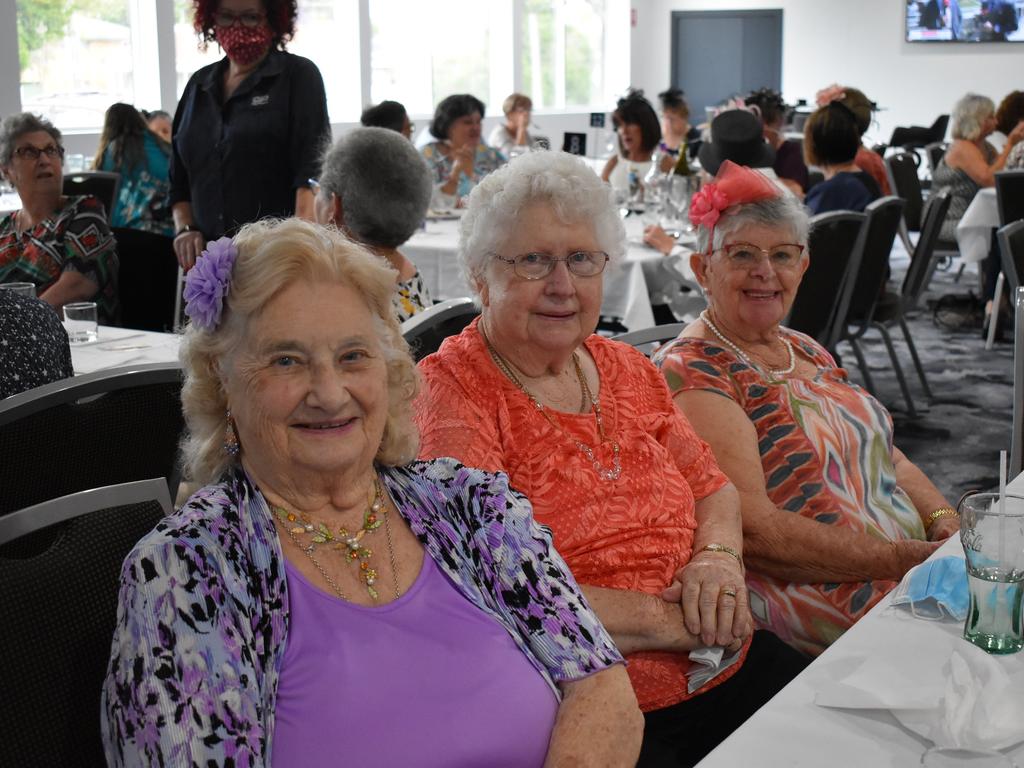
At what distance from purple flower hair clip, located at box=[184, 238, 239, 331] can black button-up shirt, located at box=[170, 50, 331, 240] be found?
2440mm

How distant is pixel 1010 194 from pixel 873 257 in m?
1.68

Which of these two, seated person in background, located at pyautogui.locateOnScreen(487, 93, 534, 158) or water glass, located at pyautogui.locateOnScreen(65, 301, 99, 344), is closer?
water glass, located at pyautogui.locateOnScreen(65, 301, 99, 344)

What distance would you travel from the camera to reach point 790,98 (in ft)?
51.6

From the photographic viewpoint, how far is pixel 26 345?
2.04 meters

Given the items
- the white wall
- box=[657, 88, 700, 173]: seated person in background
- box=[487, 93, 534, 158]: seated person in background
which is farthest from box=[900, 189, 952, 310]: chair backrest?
the white wall

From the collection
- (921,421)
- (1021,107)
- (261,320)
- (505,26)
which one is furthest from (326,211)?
(505,26)

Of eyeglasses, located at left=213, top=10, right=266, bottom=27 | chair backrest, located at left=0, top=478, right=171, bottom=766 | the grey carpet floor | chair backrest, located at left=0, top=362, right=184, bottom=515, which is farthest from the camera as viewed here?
the grey carpet floor

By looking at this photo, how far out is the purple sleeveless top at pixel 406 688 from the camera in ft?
4.20

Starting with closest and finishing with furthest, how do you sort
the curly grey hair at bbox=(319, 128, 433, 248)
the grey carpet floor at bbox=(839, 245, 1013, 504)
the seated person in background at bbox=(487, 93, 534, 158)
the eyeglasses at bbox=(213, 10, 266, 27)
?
the curly grey hair at bbox=(319, 128, 433, 248), the eyeglasses at bbox=(213, 10, 266, 27), the grey carpet floor at bbox=(839, 245, 1013, 504), the seated person in background at bbox=(487, 93, 534, 158)

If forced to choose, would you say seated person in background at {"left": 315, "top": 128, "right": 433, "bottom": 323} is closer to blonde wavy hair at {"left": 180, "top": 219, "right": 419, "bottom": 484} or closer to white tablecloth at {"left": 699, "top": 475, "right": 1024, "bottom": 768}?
blonde wavy hair at {"left": 180, "top": 219, "right": 419, "bottom": 484}

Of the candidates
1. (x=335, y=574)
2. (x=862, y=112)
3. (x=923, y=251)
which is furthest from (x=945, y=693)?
(x=862, y=112)

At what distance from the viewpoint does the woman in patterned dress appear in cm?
207

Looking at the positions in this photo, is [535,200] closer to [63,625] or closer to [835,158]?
[63,625]

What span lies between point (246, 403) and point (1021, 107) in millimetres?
8244
